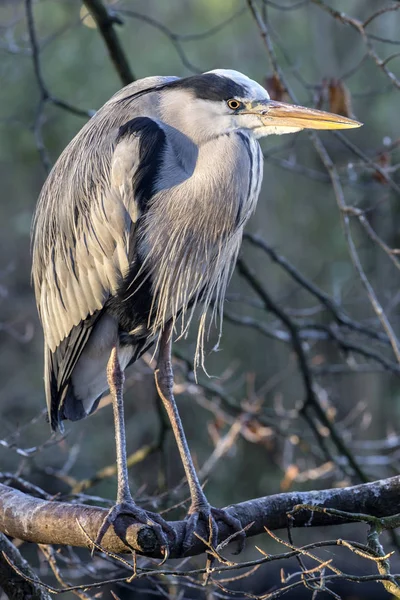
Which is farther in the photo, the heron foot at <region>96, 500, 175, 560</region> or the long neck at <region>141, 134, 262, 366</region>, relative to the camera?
the long neck at <region>141, 134, 262, 366</region>

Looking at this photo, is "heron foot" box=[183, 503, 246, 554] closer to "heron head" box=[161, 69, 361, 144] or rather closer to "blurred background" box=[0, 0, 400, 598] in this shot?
"heron head" box=[161, 69, 361, 144]

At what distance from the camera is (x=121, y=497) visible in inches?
105

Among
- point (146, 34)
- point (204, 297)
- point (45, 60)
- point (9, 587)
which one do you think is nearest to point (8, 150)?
point (45, 60)

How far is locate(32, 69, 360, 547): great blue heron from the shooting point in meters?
2.81

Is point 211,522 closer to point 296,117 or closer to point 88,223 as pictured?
point 88,223

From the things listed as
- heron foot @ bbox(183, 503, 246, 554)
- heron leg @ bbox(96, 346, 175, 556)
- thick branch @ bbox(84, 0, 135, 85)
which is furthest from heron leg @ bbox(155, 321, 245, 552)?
thick branch @ bbox(84, 0, 135, 85)

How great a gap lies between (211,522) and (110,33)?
222 centimetres

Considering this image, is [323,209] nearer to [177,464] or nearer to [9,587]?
[177,464]

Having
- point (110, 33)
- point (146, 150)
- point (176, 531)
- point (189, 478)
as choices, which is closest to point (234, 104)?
point (146, 150)

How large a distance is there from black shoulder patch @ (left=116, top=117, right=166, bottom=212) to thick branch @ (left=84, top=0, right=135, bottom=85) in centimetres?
92

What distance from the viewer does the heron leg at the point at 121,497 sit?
217 centimetres

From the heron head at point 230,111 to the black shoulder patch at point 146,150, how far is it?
0.08 metres

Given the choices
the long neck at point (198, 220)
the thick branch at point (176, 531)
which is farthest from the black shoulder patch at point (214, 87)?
the thick branch at point (176, 531)

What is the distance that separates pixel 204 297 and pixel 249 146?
72cm
